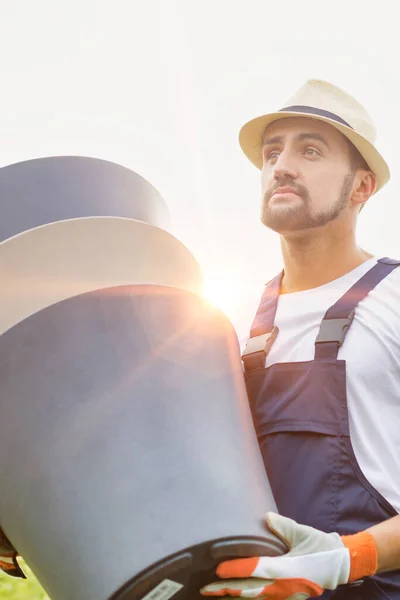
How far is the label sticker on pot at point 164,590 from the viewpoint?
38.6 inches

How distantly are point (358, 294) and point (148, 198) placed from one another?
2.30 ft

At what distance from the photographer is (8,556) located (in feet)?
4.60

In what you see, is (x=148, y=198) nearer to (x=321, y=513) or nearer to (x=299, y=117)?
(x=299, y=117)

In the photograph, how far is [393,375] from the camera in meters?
1.55

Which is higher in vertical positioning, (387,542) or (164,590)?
(164,590)

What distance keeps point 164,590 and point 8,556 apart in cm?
60

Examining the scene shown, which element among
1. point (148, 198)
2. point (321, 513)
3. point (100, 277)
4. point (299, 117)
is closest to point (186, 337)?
point (100, 277)

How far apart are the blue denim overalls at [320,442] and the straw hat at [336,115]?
57 centimetres

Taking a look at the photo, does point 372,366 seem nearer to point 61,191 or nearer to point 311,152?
point 311,152

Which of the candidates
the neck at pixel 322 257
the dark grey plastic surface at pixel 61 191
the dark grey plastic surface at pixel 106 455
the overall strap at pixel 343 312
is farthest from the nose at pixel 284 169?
the dark grey plastic surface at pixel 106 455

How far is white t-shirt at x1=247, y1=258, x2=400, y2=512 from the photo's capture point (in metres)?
1.45

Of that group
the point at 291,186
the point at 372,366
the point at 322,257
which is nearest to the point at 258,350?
the point at 372,366

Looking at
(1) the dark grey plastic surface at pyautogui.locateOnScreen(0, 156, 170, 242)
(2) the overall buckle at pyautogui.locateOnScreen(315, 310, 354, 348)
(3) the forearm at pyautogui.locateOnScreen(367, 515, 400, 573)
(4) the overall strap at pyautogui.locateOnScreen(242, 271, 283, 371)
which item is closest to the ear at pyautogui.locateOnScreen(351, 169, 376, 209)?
(4) the overall strap at pyautogui.locateOnScreen(242, 271, 283, 371)

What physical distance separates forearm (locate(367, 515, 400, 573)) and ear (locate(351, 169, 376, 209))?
119cm
